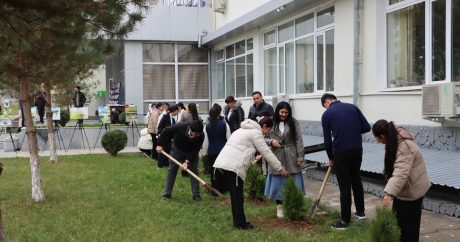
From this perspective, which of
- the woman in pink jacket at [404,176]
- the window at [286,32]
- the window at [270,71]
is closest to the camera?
the woman in pink jacket at [404,176]

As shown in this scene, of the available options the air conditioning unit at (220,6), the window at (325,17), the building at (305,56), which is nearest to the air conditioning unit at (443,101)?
the building at (305,56)

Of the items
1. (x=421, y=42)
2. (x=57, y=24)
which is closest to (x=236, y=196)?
(x=57, y=24)

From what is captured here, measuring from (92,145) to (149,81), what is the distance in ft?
15.8

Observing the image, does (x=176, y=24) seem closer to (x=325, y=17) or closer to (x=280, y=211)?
(x=325, y=17)

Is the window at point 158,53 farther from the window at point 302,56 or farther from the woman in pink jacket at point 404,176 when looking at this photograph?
the woman in pink jacket at point 404,176

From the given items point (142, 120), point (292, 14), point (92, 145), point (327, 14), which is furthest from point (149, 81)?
point (327, 14)

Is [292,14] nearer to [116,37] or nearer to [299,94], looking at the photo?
[299,94]

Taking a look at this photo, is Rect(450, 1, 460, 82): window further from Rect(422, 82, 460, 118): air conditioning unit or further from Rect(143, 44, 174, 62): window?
Rect(143, 44, 174, 62): window

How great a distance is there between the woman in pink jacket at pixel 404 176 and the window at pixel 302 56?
867 cm

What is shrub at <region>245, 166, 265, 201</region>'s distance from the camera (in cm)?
767

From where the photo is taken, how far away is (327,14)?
13.4 metres

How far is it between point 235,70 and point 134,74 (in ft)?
15.1

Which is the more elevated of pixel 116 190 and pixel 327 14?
pixel 327 14

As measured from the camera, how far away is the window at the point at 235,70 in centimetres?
1938
